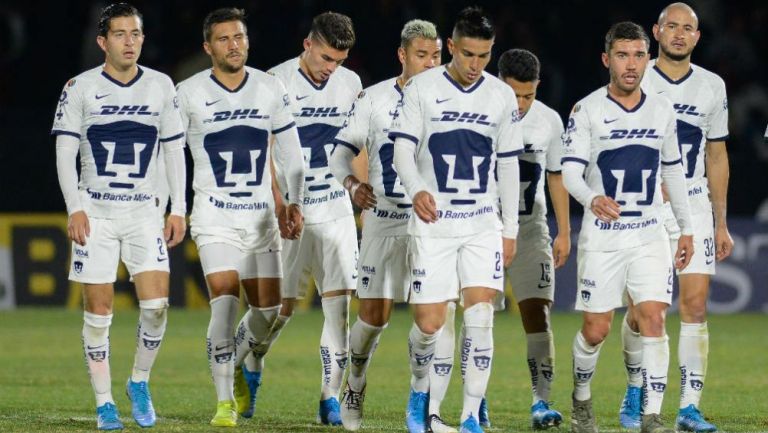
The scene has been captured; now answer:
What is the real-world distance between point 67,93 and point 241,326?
6.91 feet

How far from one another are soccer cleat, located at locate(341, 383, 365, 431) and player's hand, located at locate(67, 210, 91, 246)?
6.02ft

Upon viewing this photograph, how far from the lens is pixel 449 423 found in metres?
9.21

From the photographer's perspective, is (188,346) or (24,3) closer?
(188,346)

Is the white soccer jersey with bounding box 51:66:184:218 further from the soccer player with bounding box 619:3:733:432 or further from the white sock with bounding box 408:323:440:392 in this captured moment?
the soccer player with bounding box 619:3:733:432

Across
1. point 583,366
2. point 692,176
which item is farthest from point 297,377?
point 692,176

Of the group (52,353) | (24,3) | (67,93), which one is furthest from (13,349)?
(24,3)

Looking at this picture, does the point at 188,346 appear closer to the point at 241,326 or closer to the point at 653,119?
the point at 241,326

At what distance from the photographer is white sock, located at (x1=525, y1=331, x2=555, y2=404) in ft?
30.8

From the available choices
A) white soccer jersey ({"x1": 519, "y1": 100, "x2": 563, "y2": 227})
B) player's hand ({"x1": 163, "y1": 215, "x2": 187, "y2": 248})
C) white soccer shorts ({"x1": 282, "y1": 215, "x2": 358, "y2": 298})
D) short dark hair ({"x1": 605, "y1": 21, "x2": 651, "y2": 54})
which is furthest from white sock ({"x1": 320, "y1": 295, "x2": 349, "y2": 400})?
short dark hair ({"x1": 605, "y1": 21, "x2": 651, "y2": 54})

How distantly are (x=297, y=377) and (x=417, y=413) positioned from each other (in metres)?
4.01

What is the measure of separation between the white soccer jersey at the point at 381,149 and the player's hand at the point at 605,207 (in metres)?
1.29

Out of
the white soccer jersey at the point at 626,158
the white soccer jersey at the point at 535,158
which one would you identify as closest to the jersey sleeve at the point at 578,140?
the white soccer jersey at the point at 626,158

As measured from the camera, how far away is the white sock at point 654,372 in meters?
8.30

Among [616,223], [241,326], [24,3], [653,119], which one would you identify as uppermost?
[24,3]
